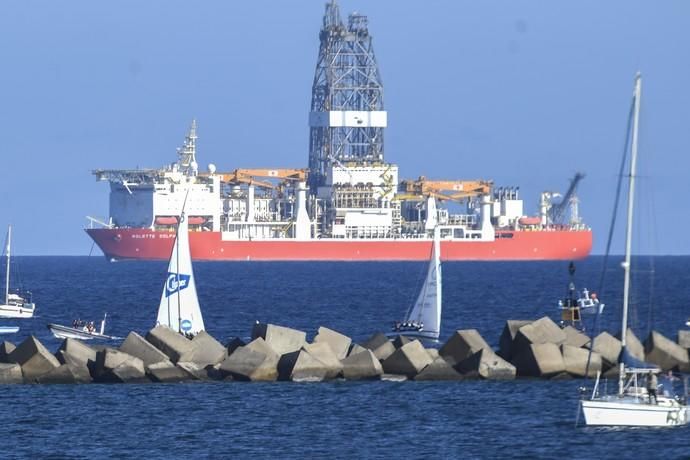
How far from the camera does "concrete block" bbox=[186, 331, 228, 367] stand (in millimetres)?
30844

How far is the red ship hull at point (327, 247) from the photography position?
11088cm

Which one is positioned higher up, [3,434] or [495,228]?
[495,228]

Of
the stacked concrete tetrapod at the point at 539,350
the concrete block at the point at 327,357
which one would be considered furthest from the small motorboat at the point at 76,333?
the stacked concrete tetrapod at the point at 539,350

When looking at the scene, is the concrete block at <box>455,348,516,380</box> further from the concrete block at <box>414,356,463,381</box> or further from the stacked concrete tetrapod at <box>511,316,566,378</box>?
the stacked concrete tetrapod at <box>511,316,566,378</box>

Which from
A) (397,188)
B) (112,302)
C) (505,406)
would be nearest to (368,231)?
(397,188)

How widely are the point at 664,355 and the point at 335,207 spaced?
84349 mm

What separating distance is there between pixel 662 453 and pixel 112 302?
4139cm

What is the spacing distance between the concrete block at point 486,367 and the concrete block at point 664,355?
2615 millimetres

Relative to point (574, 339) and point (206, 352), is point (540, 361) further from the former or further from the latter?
point (206, 352)

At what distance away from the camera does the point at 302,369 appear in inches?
1176

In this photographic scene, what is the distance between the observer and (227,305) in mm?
59781

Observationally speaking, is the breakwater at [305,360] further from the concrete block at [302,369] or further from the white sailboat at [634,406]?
the white sailboat at [634,406]

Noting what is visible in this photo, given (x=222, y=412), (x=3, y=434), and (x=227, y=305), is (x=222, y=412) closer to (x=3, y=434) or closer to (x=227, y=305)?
(x=3, y=434)

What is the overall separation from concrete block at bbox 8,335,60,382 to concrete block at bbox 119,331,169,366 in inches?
52.3
